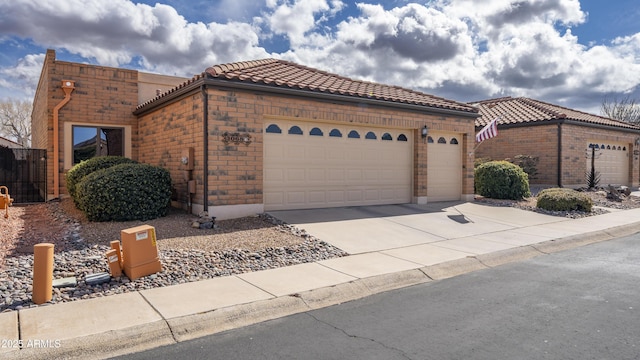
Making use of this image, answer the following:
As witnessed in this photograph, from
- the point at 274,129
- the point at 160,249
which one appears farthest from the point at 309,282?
the point at 274,129

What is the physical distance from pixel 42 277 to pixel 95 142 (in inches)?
424

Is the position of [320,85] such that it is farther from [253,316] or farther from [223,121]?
[253,316]

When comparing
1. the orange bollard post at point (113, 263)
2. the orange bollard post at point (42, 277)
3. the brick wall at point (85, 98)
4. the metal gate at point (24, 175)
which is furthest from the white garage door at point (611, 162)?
the metal gate at point (24, 175)

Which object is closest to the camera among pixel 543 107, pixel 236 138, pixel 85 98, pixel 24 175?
pixel 236 138

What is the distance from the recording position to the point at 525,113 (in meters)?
22.3

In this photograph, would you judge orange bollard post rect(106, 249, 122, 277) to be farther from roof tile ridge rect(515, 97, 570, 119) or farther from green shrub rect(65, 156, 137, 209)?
roof tile ridge rect(515, 97, 570, 119)

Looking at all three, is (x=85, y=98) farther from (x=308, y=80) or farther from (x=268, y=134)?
(x=308, y=80)

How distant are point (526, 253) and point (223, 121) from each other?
7068 mm

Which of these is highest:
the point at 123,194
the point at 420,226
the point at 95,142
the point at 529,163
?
the point at 95,142

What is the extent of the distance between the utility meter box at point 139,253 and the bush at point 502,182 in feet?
42.8

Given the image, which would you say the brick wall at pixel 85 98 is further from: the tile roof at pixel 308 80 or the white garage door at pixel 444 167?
the white garage door at pixel 444 167

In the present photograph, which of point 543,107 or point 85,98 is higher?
point 543,107

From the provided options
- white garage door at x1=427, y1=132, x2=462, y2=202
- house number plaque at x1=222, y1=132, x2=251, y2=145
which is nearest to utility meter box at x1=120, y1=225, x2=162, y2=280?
house number plaque at x1=222, y1=132, x2=251, y2=145

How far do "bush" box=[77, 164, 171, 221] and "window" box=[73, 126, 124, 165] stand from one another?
17.3ft
